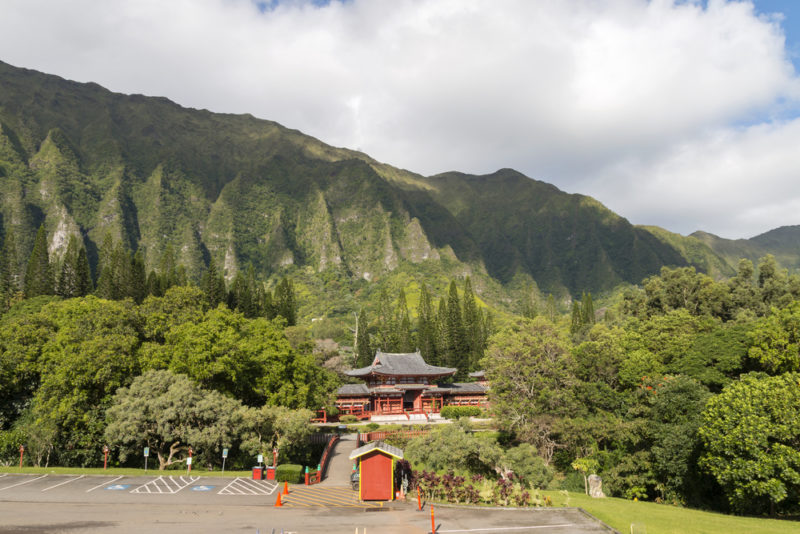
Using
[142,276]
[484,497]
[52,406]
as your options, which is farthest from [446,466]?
[142,276]

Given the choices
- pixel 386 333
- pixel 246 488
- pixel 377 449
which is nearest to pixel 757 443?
pixel 377 449

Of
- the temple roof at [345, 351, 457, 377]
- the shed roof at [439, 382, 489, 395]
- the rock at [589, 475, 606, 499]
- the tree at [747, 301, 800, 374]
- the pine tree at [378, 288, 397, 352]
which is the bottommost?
the rock at [589, 475, 606, 499]

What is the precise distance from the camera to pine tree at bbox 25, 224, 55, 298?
62531mm

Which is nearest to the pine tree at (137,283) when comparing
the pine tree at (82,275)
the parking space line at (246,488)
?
the pine tree at (82,275)

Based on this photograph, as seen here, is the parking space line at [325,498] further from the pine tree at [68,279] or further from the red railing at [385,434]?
the pine tree at [68,279]

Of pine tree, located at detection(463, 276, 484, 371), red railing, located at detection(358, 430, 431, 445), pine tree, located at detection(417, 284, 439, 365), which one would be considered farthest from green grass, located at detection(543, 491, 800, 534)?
pine tree, located at detection(417, 284, 439, 365)

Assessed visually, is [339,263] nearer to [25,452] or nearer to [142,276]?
[142,276]

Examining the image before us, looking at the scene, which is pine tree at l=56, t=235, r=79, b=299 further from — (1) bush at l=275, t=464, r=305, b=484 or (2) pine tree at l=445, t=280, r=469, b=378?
(1) bush at l=275, t=464, r=305, b=484

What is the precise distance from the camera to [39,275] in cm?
6456

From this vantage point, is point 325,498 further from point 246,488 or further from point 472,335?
point 472,335

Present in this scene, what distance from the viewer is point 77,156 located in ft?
612

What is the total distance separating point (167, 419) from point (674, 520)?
2737cm

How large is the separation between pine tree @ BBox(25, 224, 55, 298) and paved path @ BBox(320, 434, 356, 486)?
2038 inches

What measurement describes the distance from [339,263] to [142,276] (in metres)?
118
